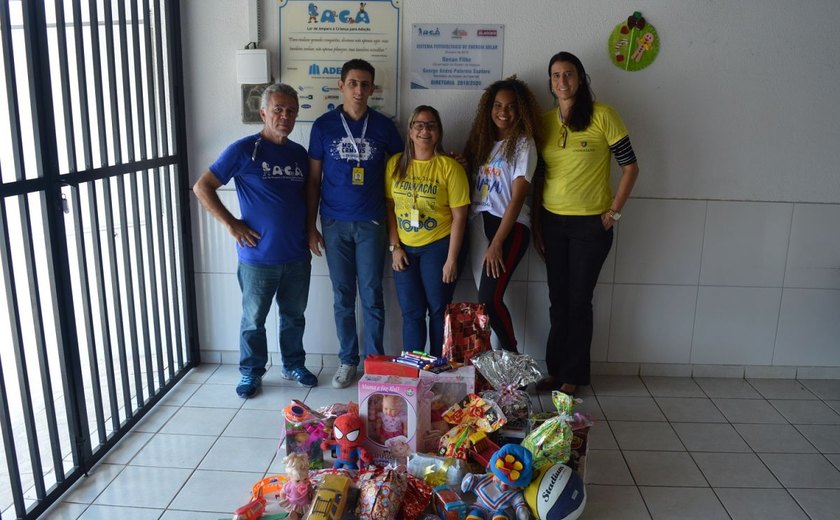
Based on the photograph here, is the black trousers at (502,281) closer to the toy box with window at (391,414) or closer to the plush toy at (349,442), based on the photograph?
the toy box with window at (391,414)

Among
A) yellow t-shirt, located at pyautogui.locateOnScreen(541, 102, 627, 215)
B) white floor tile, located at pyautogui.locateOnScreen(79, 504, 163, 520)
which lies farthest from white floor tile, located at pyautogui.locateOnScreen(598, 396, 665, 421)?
white floor tile, located at pyautogui.locateOnScreen(79, 504, 163, 520)

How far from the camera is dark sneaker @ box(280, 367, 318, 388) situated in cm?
317

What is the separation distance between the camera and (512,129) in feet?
9.54

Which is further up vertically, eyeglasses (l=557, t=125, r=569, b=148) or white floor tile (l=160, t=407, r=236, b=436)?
eyeglasses (l=557, t=125, r=569, b=148)

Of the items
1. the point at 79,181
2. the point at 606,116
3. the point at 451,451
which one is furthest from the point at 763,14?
the point at 79,181

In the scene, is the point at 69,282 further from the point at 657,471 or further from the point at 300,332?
the point at 657,471

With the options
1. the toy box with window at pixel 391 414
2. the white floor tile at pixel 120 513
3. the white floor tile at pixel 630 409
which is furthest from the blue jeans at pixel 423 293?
the white floor tile at pixel 120 513

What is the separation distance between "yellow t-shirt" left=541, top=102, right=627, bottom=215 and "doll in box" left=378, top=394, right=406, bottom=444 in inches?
45.6

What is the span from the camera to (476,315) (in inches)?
115

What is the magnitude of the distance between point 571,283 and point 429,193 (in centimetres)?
80

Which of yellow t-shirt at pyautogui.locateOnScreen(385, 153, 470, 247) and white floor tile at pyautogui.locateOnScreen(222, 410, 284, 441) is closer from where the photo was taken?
white floor tile at pyautogui.locateOnScreen(222, 410, 284, 441)

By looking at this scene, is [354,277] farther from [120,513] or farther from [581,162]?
[120,513]

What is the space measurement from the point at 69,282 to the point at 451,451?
1.51 metres

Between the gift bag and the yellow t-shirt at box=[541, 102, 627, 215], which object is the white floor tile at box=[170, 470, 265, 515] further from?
the yellow t-shirt at box=[541, 102, 627, 215]
